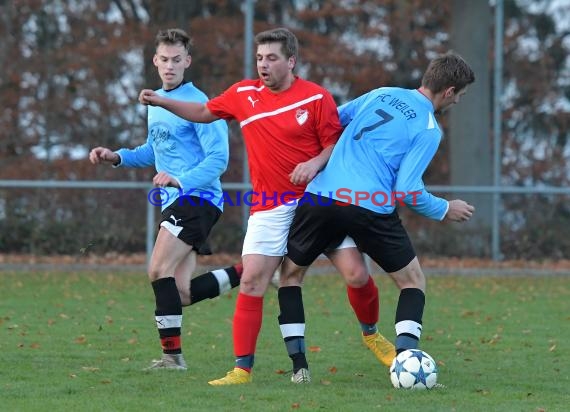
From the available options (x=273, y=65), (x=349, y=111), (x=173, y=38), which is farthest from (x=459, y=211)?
(x=173, y=38)

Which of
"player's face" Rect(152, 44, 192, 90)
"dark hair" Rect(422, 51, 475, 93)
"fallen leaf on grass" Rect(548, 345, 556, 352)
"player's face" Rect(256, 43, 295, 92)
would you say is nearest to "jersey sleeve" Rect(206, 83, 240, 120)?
"player's face" Rect(256, 43, 295, 92)

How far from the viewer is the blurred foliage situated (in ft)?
56.0

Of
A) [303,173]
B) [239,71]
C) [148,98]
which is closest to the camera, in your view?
[303,173]

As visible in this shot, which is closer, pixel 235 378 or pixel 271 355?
pixel 235 378

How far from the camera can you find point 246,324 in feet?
21.4

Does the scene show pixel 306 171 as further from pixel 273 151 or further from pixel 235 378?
pixel 235 378

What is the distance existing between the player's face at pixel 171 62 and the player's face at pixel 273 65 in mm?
1049

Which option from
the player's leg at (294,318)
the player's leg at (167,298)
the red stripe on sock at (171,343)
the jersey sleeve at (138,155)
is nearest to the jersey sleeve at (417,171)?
the player's leg at (294,318)

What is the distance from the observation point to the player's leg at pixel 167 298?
23.2 ft

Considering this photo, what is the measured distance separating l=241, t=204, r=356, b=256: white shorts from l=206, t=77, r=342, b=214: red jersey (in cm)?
5

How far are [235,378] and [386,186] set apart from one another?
54.4 inches

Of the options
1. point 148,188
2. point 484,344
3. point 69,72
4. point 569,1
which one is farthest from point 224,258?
point 569,1

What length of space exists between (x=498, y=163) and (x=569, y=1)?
5076 millimetres

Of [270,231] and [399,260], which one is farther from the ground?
[270,231]
